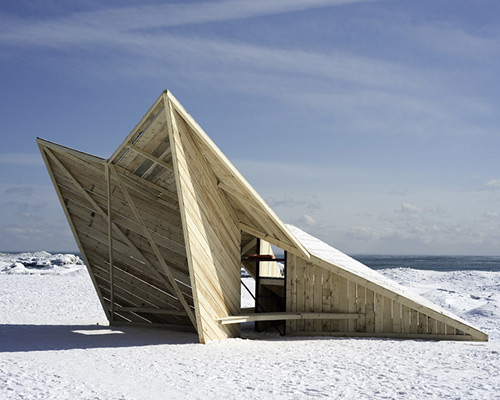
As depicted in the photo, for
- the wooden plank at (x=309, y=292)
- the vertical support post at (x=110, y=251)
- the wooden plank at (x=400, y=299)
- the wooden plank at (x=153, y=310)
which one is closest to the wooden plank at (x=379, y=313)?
the wooden plank at (x=400, y=299)

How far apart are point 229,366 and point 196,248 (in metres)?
1.90

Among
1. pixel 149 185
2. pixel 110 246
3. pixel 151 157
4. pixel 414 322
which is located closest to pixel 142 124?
pixel 151 157

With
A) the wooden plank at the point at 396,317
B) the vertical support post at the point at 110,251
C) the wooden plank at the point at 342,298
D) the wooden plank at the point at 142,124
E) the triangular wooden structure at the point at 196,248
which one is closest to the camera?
the wooden plank at the point at 142,124

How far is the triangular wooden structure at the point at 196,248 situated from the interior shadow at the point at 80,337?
580 mm

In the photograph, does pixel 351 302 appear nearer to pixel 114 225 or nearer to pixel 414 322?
pixel 414 322

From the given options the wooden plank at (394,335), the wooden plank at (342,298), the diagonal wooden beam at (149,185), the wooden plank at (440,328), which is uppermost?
the diagonal wooden beam at (149,185)

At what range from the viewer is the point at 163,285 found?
10.4 metres

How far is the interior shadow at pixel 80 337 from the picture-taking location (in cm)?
827

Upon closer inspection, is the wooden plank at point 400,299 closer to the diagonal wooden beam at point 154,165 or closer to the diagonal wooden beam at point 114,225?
the diagonal wooden beam at point 114,225

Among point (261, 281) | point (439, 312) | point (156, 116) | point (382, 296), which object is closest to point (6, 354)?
point (156, 116)

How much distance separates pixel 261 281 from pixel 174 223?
3.09 meters

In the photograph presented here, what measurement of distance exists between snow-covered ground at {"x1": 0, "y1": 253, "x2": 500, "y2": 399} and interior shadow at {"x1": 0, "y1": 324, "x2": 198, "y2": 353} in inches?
0.7

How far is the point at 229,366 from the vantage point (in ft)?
22.3

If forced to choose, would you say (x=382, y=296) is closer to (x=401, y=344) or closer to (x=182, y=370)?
(x=401, y=344)
